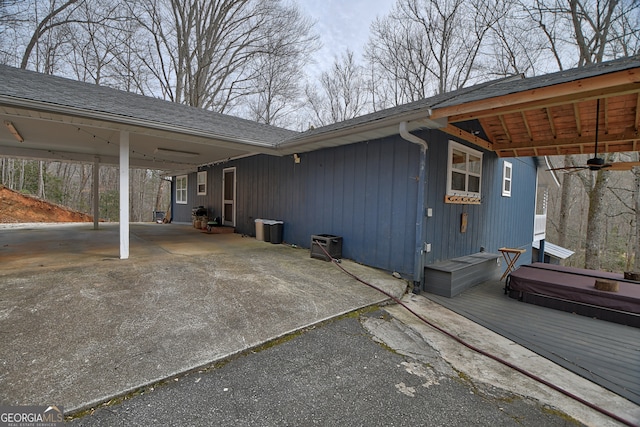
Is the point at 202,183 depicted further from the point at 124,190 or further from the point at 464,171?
the point at 464,171

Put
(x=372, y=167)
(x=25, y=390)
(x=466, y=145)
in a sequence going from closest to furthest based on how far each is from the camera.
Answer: (x=25, y=390) < (x=372, y=167) < (x=466, y=145)

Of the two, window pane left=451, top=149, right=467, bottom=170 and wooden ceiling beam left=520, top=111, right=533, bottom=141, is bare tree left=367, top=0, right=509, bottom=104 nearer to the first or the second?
wooden ceiling beam left=520, top=111, right=533, bottom=141

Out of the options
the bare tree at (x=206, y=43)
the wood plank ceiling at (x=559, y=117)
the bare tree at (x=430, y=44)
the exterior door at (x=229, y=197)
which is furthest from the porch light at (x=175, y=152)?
the bare tree at (x=430, y=44)

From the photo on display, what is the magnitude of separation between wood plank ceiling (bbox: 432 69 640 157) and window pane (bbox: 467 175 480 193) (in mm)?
698

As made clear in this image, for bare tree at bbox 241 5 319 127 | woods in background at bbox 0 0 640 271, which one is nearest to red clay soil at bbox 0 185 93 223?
woods in background at bbox 0 0 640 271

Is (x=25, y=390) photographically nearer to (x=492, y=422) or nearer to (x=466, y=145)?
(x=492, y=422)

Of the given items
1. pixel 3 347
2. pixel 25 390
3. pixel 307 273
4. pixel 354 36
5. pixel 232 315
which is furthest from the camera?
pixel 354 36

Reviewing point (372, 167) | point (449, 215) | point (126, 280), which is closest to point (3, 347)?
point (126, 280)

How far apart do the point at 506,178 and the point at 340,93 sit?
36.7 ft

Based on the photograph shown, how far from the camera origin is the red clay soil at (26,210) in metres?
11.5

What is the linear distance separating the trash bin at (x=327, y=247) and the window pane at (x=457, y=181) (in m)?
2.32

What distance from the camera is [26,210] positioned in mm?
12172

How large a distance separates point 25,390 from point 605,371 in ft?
13.7

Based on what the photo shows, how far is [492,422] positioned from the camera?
161 centimetres
